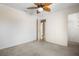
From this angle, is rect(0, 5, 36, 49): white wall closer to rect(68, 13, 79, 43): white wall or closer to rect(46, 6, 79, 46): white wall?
rect(46, 6, 79, 46): white wall

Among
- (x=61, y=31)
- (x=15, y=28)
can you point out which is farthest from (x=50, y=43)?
(x=15, y=28)

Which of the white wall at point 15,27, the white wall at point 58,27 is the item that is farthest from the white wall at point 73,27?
the white wall at point 15,27

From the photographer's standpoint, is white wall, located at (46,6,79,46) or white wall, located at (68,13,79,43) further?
white wall, located at (46,6,79,46)

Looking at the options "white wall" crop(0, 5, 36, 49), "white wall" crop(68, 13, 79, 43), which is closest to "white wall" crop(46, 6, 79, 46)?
"white wall" crop(68, 13, 79, 43)

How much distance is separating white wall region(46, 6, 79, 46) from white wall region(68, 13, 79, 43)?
82mm

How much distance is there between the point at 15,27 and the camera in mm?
1798

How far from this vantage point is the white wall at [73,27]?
1.52 m

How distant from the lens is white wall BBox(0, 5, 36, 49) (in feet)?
5.60

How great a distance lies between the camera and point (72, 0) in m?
1.23

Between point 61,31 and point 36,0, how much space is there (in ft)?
2.79

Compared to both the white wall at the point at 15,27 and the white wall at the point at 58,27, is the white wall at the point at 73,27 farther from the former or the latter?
the white wall at the point at 15,27

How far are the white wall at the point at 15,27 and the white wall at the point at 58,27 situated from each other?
13.2 inches

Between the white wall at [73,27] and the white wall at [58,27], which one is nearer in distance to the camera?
the white wall at [73,27]

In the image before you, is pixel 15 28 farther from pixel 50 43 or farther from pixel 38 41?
pixel 50 43
